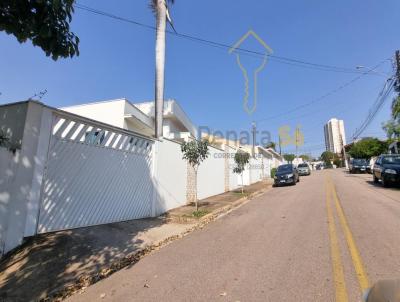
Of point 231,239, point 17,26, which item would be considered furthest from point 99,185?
point 17,26

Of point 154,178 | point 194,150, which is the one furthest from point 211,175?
point 154,178

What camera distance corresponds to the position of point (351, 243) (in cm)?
523

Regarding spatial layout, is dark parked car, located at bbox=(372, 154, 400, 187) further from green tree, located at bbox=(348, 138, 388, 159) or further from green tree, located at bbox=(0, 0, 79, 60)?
green tree, located at bbox=(348, 138, 388, 159)

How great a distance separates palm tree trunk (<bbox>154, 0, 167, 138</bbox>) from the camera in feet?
35.5

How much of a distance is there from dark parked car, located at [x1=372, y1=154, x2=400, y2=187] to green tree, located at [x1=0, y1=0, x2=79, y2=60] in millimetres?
17539

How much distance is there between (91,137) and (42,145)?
1524mm

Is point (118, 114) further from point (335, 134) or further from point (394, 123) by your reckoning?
point (335, 134)

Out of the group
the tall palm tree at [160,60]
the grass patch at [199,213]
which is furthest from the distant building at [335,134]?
the grass patch at [199,213]

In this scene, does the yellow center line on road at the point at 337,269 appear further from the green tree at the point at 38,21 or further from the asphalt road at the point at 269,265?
the green tree at the point at 38,21

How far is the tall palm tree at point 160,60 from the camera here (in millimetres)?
10773

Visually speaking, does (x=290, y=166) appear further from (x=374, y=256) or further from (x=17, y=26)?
(x=17, y=26)

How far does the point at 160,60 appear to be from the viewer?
11.2 meters

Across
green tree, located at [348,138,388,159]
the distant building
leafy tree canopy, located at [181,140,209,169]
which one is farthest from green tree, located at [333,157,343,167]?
leafy tree canopy, located at [181,140,209,169]

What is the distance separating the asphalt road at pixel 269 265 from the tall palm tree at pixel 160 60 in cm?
551
